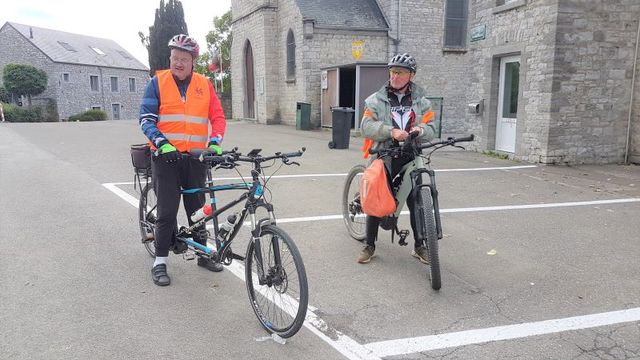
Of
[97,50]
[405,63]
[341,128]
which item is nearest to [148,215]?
→ [405,63]

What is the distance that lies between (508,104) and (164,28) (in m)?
27.6

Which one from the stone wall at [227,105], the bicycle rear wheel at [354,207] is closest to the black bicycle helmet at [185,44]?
the bicycle rear wheel at [354,207]

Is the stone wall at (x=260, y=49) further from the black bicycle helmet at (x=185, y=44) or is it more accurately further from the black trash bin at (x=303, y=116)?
the black bicycle helmet at (x=185, y=44)

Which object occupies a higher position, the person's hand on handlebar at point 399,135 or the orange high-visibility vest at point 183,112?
the orange high-visibility vest at point 183,112

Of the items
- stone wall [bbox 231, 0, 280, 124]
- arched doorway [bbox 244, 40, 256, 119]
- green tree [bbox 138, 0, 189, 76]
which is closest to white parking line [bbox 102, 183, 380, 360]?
stone wall [bbox 231, 0, 280, 124]

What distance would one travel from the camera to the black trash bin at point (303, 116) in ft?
70.1

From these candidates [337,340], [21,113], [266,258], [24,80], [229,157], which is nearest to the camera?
[337,340]

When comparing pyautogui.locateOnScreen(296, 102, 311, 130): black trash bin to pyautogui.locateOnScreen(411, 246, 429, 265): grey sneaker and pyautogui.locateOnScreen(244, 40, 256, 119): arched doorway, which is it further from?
pyautogui.locateOnScreen(411, 246, 429, 265): grey sneaker

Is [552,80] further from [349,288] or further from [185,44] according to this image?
[185,44]

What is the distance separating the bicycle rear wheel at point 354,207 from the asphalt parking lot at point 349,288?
0.18 m

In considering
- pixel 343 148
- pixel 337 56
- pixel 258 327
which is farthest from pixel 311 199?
pixel 337 56

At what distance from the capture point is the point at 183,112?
4141 mm

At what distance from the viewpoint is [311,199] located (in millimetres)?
7484

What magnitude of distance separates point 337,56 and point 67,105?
39049mm
